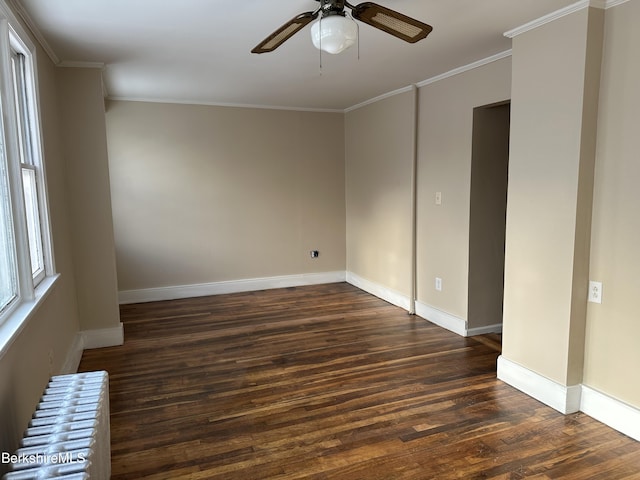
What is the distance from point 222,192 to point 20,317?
3.51 meters

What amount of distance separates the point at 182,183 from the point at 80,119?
173 cm

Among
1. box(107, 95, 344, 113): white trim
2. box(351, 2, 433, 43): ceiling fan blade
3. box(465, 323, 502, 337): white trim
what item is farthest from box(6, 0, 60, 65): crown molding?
box(465, 323, 502, 337): white trim

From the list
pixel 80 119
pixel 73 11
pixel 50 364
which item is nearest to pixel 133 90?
pixel 80 119

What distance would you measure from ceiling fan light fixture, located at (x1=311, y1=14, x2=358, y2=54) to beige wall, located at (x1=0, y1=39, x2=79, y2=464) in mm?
1871

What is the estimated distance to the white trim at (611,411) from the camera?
238cm

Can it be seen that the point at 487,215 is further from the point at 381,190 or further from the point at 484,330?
the point at 381,190

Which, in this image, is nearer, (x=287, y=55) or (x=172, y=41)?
(x=172, y=41)

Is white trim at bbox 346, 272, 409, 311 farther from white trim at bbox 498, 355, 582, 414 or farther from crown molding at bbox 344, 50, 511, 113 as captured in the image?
crown molding at bbox 344, 50, 511, 113

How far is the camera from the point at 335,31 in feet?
6.25

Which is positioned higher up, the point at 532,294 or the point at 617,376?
the point at 532,294

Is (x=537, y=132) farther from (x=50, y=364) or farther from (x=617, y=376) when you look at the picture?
(x=50, y=364)

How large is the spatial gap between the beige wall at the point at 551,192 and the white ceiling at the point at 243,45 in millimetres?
222

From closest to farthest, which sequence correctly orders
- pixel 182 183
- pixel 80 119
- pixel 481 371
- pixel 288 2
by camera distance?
1. pixel 288 2
2. pixel 481 371
3. pixel 80 119
4. pixel 182 183

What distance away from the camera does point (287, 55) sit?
129 inches
